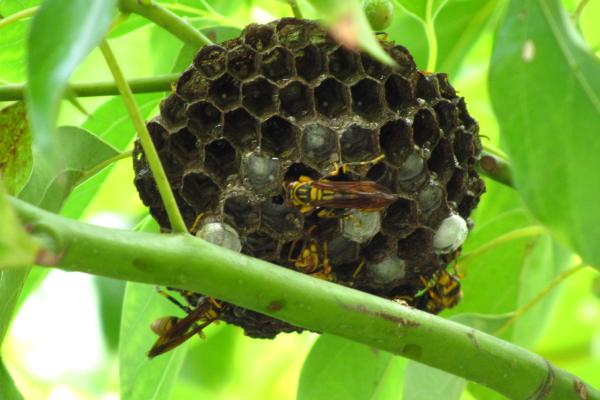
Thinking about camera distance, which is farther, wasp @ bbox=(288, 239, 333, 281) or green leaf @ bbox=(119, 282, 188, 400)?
green leaf @ bbox=(119, 282, 188, 400)

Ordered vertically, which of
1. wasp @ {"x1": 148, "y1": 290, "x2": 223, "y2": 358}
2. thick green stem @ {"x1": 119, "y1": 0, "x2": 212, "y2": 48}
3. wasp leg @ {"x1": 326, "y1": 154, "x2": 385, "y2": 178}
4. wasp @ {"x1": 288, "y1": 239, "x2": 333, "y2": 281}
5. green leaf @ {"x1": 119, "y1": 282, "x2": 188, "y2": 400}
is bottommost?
green leaf @ {"x1": 119, "y1": 282, "x2": 188, "y2": 400}

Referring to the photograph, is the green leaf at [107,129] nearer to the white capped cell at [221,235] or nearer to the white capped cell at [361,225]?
the white capped cell at [221,235]

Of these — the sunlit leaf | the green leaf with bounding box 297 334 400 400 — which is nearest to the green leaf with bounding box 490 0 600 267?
the green leaf with bounding box 297 334 400 400

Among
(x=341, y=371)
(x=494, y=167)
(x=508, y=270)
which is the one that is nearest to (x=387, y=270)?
(x=494, y=167)

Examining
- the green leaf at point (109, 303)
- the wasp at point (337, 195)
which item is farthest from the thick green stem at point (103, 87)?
the green leaf at point (109, 303)

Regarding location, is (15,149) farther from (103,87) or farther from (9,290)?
(9,290)

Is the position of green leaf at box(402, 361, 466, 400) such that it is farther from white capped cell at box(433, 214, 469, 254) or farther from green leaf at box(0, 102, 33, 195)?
green leaf at box(0, 102, 33, 195)

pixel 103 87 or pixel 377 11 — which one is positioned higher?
pixel 377 11
